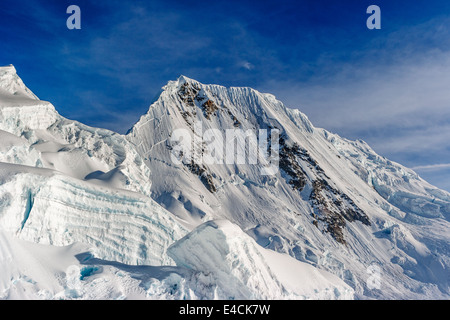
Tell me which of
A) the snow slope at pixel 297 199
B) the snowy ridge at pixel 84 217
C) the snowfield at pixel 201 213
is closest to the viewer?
the snowfield at pixel 201 213

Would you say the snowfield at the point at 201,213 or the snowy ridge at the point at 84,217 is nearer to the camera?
the snowfield at the point at 201,213

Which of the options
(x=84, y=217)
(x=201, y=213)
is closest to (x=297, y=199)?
(x=201, y=213)

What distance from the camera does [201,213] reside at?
55438 mm

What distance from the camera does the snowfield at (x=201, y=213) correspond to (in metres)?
23.6

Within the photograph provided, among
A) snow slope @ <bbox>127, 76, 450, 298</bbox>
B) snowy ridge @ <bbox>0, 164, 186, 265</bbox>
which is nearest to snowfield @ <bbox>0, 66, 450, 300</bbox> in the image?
snowy ridge @ <bbox>0, 164, 186, 265</bbox>

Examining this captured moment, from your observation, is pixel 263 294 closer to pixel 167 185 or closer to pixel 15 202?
pixel 15 202

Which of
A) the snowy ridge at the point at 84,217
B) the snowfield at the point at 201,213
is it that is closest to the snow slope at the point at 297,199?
the snowfield at the point at 201,213

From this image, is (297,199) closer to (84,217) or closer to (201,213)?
(201,213)

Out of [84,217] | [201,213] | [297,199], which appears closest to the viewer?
[84,217]

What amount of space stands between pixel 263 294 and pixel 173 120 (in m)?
53.2

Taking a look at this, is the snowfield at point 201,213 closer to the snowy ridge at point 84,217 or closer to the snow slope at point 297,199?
the snowy ridge at point 84,217

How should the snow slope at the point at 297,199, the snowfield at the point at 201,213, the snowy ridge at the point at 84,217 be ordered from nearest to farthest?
the snowfield at the point at 201,213, the snowy ridge at the point at 84,217, the snow slope at the point at 297,199

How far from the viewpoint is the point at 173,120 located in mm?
72938

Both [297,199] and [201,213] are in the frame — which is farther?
[297,199]
